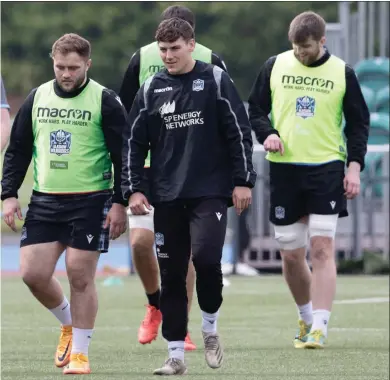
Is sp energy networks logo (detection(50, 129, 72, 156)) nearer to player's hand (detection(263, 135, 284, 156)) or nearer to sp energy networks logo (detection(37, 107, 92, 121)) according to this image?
sp energy networks logo (detection(37, 107, 92, 121))

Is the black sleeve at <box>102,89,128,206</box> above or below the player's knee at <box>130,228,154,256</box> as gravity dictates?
above

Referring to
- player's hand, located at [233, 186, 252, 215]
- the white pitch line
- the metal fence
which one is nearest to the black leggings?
player's hand, located at [233, 186, 252, 215]

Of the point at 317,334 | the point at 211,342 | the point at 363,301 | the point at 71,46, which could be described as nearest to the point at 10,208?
the point at 71,46

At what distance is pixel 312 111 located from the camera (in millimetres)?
10125

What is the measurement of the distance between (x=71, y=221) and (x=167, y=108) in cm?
92

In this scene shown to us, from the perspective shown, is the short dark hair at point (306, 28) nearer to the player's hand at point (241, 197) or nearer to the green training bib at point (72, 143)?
the green training bib at point (72, 143)

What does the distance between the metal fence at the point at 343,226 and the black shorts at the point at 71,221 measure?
11.0m

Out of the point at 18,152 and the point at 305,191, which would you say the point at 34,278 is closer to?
the point at 18,152

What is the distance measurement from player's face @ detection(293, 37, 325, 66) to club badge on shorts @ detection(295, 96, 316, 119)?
0.79 ft

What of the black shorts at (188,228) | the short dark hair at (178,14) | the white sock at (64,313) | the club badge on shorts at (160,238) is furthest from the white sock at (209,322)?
the short dark hair at (178,14)

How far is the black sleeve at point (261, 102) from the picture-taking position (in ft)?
33.4

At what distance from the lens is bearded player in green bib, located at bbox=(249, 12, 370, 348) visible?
10.1m

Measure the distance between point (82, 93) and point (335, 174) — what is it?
2162 mm

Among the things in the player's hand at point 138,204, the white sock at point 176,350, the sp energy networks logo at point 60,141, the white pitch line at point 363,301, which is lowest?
the white pitch line at point 363,301
